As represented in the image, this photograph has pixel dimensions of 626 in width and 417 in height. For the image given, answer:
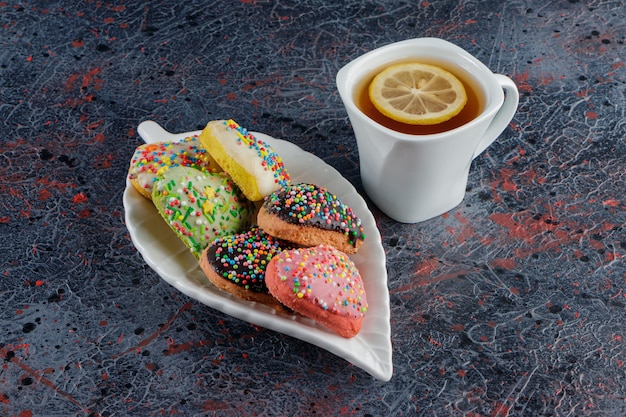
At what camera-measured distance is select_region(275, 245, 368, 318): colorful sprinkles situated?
0.95 m

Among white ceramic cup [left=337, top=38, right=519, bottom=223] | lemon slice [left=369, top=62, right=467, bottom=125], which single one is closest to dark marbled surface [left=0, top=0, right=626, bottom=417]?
white ceramic cup [left=337, top=38, right=519, bottom=223]

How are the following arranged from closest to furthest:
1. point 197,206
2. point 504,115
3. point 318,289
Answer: point 318,289, point 197,206, point 504,115

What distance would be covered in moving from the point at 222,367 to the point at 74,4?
0.92 metres

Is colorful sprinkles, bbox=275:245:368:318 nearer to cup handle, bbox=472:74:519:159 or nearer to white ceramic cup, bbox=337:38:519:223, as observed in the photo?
white ceramic cup, bbox=337:38:519:223

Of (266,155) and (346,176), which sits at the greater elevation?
(266,155)

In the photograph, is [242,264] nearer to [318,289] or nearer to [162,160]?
[318,289]

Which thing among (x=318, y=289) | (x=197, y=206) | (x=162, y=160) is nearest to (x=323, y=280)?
(x=318, y=289)

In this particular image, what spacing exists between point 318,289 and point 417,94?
1.15 ft

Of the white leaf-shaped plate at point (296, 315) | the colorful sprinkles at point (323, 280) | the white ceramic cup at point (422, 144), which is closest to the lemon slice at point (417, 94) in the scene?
the white ceramic cup at point (422, 144)

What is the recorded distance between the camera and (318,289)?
37.5 inches

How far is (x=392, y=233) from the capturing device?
46.6 inches

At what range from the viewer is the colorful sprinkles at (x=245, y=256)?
0.98m

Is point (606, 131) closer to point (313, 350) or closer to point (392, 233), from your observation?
point (392, 233)

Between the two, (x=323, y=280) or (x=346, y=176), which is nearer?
(x=323, y=280)
